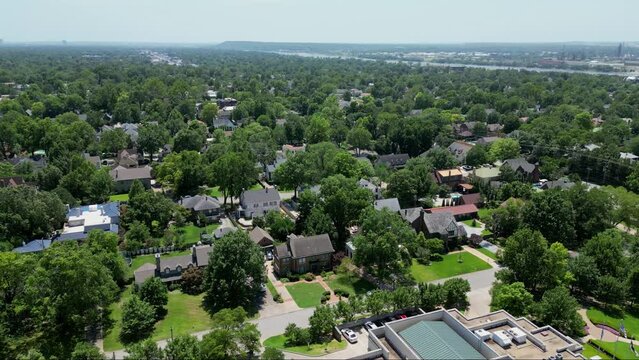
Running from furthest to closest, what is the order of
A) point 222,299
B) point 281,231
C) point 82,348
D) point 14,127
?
point 14,127, point 281,231, point 222,299, point 82,348

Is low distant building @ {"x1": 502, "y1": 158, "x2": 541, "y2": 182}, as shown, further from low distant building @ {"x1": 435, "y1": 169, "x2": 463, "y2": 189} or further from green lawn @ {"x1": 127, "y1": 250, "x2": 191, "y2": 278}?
green lawn @ {"x1": 127, "y1": 250, "x2": 191, "y2": 278}

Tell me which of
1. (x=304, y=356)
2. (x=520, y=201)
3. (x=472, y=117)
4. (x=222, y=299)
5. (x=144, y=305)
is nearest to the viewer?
(x=304, y=356)

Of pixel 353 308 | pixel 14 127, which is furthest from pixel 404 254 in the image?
pixel 14 127

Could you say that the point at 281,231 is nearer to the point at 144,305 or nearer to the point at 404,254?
the point at 404,254

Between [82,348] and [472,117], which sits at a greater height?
[472,117]

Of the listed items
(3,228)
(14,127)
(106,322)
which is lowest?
(106,322)

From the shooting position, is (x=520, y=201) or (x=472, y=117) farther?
(x=472, y=117)

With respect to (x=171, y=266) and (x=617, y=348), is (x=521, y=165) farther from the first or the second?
(x=171, y=266)
